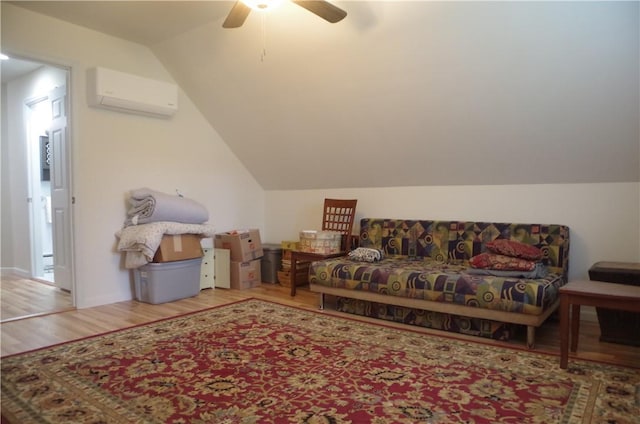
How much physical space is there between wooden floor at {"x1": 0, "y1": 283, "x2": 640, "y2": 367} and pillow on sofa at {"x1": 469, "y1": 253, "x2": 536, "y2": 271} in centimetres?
49

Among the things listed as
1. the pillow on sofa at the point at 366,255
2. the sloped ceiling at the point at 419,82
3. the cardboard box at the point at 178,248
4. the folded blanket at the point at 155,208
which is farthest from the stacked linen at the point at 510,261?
the folded blanket at the point at 155,208

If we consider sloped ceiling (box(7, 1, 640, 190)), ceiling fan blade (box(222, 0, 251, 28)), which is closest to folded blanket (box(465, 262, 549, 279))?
sloped ceiling (box(7, 1, 640, 190))

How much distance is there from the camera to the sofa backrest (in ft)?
10.3

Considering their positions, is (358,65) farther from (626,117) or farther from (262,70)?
(626,117)

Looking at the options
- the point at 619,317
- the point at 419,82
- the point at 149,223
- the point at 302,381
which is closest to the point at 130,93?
the point at 149,223

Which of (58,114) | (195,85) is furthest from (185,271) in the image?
(58,114)

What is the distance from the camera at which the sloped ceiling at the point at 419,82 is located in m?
2.51

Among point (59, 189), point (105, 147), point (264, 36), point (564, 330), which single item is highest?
point (264, 36)

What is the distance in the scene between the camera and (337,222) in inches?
171

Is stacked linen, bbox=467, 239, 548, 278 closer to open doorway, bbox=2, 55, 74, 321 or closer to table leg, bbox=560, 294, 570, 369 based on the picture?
table leg, bbox=560, 294, 570, 369

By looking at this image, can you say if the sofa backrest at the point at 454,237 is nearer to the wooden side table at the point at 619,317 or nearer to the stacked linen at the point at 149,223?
the wooden side table at the point at 619,317

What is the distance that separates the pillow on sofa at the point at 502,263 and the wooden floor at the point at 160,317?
49cm

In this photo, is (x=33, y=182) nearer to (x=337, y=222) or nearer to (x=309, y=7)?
(x=337, y=222)

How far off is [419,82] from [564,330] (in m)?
1.96
